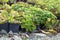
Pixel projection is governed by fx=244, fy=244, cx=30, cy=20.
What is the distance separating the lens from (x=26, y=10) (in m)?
7.62

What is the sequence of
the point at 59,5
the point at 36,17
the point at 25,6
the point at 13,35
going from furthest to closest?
the point at 59,5 → the point at 25,6 → the point at 36,17 → the point at 13,35

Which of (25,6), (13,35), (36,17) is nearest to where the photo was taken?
(13,35)

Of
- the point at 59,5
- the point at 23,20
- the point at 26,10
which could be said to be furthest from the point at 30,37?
the point at 59,5

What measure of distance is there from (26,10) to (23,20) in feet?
2.25

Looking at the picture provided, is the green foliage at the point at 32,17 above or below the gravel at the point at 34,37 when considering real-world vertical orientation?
above

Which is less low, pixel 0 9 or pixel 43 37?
pixel 0 9

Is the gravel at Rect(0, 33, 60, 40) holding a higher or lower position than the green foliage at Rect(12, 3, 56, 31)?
lower

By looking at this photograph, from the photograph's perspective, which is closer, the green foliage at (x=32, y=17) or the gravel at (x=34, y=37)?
the gravel at (x=34, y=37)

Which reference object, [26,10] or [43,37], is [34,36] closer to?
[43,37]

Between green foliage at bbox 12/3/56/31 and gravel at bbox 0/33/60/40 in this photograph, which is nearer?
gravel at bbox 0/33/60/40

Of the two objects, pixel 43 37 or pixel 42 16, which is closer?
pixel 43 37

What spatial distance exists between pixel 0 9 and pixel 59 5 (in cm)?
219

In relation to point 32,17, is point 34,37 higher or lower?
lower

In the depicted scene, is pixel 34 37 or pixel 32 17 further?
pixel 32 17
